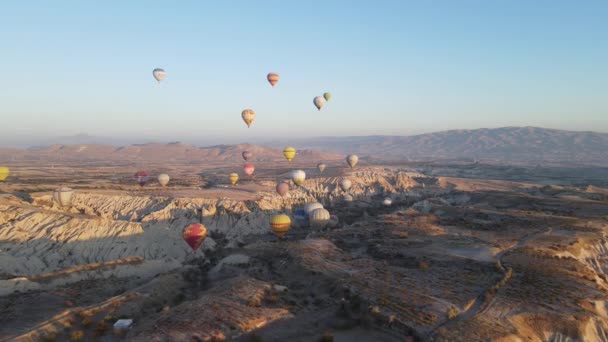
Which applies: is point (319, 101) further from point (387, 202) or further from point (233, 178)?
point (233, 178)

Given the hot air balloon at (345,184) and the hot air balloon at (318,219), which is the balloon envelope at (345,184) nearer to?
the hot air balloon at (345,184)

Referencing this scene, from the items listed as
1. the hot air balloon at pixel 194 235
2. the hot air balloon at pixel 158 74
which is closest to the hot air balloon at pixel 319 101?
the hot air balloon at pixel 158 74

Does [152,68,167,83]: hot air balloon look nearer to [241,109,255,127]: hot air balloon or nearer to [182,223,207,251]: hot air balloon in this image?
[241,109,255,127]: hot air balloon

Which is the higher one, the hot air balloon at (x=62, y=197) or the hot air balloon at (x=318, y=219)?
the hot air balloon at (x=62, y=197)

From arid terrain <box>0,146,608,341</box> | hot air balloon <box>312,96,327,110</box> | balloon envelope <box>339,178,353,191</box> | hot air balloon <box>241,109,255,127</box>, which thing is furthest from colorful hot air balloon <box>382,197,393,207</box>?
hot air balloon <box>241,109,255,127</box>

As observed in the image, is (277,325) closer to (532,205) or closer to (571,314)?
(571,314)

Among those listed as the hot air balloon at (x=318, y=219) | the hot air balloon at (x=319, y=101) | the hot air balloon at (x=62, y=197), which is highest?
the hot air balloon at (x=319, y=101)

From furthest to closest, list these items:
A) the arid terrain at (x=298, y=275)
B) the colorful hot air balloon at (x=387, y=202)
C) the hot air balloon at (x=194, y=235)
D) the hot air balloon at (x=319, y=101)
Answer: the colorful hot air balloon at (x=387, y=202), the hot air balloon at (x=319, y=101), the hot air balloon at (x=194, y=235), the arid terrain at (x=298, y=275)
